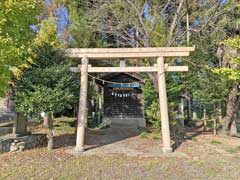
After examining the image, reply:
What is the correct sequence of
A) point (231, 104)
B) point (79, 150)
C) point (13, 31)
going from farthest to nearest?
1. point (231, 104)
2. point (79, 150)
3. point (13, 31)

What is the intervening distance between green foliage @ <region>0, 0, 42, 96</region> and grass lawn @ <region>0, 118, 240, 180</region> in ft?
7.42

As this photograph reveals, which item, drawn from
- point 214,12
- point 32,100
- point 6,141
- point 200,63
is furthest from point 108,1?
point 6,141

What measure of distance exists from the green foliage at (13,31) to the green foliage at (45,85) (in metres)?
0.58

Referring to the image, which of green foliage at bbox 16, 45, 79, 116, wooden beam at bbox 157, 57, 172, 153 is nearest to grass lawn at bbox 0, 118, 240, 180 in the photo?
wooden beam at bbox 157, 57, 172, 153

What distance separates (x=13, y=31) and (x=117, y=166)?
4.82 meters

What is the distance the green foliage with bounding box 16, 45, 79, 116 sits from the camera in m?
7.21

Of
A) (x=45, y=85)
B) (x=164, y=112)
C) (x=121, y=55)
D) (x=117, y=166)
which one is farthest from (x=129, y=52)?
(x=117, y=166)

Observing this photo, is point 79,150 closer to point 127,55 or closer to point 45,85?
point 45,85

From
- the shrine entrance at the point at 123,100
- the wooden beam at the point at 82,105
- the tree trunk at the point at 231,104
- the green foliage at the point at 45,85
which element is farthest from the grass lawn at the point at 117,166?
the shrine entrance at the point at 123,100

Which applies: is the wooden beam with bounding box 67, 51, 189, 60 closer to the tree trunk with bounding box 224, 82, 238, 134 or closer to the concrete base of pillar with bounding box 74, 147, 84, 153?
the concrete base of pillar with bounding box 74, 147, 84, 153

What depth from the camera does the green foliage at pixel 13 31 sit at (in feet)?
20.6

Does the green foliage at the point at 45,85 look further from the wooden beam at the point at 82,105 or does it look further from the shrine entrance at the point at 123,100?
the shrine entrance at the point at 123,100

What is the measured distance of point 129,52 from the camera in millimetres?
8320

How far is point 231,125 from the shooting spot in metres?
13.1
